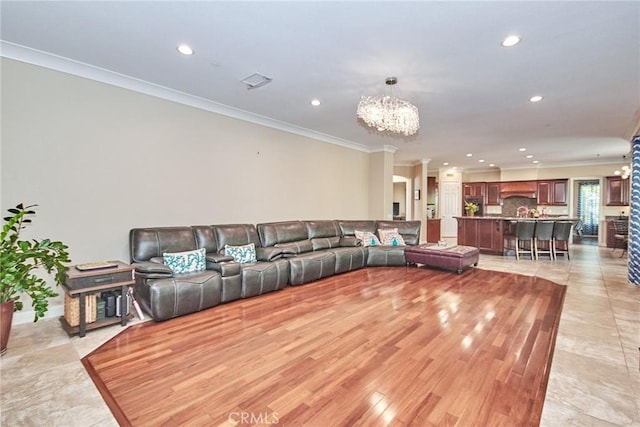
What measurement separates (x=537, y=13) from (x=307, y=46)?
1.97 metres

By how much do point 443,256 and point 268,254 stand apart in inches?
139

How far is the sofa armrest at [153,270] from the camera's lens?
11.2 ft

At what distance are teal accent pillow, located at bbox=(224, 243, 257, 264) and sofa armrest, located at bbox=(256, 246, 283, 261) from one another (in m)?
0.09

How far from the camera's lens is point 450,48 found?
2994 mm

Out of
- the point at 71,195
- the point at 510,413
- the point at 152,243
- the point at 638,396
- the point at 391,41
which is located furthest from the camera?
the point at 152,243

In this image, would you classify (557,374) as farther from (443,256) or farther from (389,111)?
(443,256)

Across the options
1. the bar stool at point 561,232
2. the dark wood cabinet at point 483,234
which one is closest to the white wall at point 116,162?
the dark wood cabinet at point 483,234

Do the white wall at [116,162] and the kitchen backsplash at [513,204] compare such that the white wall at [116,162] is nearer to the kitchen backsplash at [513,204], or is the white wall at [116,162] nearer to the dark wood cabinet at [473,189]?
the dark wood cabinet at [473,189]

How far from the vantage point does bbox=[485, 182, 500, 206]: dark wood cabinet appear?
11.7m

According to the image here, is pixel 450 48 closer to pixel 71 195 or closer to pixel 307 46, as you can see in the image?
pixel 307 46

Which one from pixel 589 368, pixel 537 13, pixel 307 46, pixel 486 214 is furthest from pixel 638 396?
pixel 486 214

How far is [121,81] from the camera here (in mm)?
3816

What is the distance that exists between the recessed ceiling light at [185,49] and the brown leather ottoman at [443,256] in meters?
5.20

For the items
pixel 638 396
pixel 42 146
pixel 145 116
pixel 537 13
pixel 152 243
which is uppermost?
pixel 537 13
